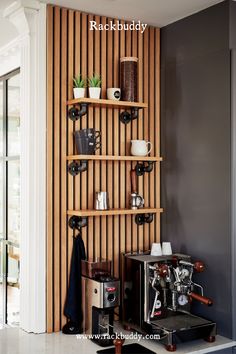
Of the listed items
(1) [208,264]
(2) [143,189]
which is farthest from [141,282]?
(2) [143,189]

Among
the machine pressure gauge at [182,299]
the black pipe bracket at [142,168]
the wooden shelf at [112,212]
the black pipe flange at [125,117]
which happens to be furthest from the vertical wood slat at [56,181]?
the machine pressure gauge at [182,299]

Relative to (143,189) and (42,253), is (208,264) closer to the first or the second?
(143,189)

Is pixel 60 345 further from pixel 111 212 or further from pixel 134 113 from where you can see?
pixel 134 113

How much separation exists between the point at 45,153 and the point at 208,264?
1.18m

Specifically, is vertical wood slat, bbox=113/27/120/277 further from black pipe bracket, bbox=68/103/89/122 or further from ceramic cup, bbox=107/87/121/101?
black pipe bracket, bbox=68/103/89/122

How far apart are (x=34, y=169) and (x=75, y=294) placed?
31.1 inches

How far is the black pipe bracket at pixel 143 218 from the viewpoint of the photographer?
11.4 feet

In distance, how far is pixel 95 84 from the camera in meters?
3.20

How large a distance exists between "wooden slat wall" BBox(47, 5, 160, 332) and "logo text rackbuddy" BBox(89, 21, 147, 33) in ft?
0.08

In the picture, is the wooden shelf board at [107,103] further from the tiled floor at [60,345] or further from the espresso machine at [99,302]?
the tiled floor at [60,345]

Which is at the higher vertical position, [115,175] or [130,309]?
[115,175]

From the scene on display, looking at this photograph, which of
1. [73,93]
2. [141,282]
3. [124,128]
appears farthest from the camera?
[124,128]

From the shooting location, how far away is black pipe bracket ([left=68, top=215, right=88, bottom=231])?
10.5 ft

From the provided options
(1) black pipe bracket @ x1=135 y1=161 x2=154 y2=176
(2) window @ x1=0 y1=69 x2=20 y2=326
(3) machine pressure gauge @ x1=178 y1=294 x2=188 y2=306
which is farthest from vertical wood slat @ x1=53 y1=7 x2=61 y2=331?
(2) window @ x1=0 y1=69 x2=20 y2=326
